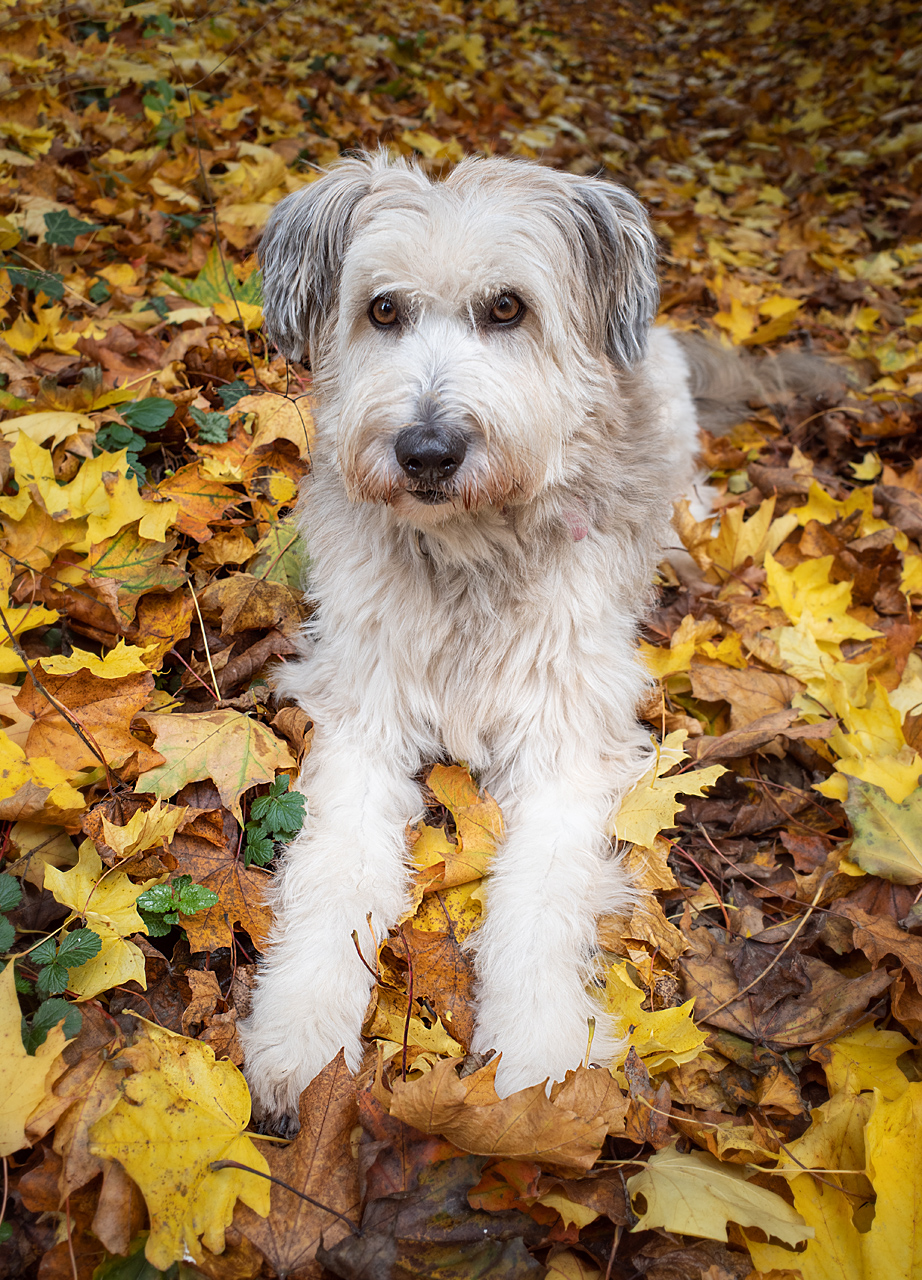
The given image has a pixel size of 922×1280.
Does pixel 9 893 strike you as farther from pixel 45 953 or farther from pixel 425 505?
pixel 425 505

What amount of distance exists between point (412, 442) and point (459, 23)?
12.0 metres

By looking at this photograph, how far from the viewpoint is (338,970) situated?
7.61 ft

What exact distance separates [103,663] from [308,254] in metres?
1.63

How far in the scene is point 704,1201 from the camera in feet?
5.96

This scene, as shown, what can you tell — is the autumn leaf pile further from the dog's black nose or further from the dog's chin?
the dog's black nose

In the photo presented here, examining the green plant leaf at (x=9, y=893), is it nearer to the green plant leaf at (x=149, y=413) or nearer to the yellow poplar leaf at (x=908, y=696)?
the green plant leaf at (x=149, y=413)

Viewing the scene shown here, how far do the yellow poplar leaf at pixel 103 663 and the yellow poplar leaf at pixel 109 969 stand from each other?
2.22 feet

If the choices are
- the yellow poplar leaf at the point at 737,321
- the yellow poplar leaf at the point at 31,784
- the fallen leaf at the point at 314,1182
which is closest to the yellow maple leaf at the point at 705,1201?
the fallen leaf at the point at 314,1182

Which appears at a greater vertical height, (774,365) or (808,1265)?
(774,365)

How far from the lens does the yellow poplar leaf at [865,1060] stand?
2184 millimetres

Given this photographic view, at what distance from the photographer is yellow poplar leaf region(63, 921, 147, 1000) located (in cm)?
209

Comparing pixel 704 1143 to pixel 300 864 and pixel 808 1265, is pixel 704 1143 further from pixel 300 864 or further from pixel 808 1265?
pixel 300 864

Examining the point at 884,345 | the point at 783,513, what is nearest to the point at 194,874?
the point at 783,513

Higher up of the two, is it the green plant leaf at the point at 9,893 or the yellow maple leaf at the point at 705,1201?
the green plant leaf at the point at 9,893
